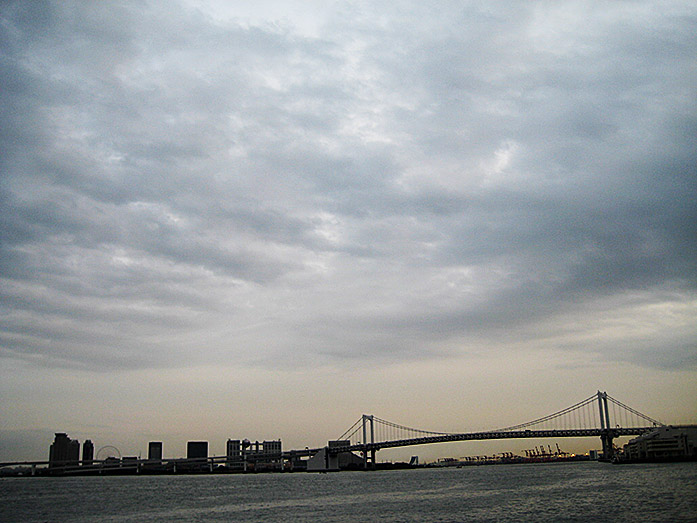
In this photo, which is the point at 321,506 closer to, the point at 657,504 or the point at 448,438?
the point at 657,504

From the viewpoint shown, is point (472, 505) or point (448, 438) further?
point (448, 438)

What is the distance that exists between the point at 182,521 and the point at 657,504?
25.6m

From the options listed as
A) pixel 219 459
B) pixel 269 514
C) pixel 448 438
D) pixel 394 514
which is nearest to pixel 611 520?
pixel 394 514

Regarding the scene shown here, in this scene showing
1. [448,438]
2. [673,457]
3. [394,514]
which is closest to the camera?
[394,514]

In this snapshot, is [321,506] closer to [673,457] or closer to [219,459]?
[673,457]

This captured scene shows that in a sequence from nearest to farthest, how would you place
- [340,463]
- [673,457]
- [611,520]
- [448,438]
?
[611,520]
[673,457]
[448,438]
[340,463]

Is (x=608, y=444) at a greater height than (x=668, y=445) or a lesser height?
lesser

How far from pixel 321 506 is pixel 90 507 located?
18863 mm

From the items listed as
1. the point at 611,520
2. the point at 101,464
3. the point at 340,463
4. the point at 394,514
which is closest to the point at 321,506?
the point at 394,514

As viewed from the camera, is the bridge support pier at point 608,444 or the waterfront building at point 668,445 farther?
the bridge support pier at point 608,444

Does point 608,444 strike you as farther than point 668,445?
Yes

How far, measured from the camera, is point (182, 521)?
35.8 metres

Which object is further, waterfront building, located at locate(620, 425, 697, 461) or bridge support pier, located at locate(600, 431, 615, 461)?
bridge support pier, located at locate(600, 431, 615, 461)

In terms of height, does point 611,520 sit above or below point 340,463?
above
